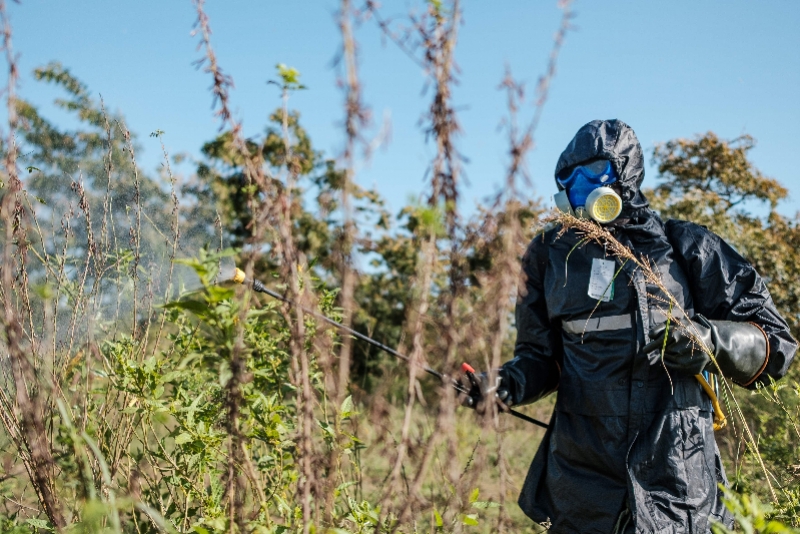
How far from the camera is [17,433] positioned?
6.23 ft

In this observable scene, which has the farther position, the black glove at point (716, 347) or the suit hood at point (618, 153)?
the suit hood at point (618, 153)

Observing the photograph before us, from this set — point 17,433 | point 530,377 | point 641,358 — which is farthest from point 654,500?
point 17,433

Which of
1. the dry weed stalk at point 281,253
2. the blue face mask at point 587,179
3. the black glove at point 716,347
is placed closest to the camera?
the dry weed stalk at point 281,253

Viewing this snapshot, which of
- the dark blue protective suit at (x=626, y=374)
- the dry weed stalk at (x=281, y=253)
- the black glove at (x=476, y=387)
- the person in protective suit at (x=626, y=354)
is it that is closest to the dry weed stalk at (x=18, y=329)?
the dry weed stalk at (x=281, y=253)

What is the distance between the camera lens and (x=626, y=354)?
2312 millimetres

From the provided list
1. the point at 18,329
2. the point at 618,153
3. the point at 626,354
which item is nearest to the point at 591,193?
the point at 618,153

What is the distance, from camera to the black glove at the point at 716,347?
6.97 ft

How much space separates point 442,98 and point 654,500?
1524mm

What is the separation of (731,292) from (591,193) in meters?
0.59

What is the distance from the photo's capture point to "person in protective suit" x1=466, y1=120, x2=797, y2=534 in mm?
2174

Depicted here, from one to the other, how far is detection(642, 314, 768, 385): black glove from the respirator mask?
0.48 meters

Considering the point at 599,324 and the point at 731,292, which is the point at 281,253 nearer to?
the point at 599,324

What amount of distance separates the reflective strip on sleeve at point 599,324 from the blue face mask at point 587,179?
426 mm

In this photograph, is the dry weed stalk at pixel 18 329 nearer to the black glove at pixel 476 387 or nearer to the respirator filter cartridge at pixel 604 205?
the black glove at pixel 476 387
